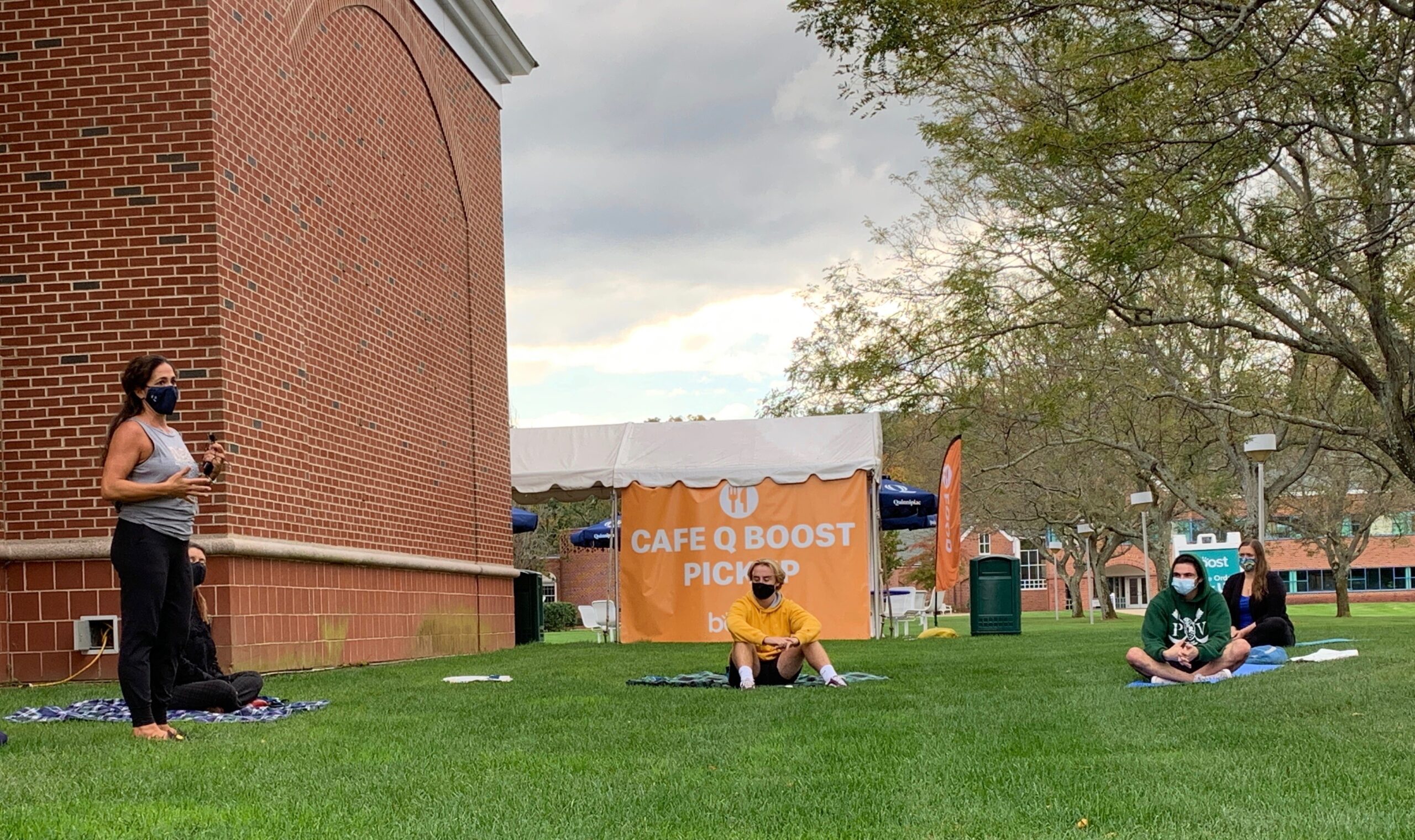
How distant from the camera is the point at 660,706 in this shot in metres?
9.21

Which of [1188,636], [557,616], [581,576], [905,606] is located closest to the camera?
[1188,636]

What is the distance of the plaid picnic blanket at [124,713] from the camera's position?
27.7ft

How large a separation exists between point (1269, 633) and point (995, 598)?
411 inches

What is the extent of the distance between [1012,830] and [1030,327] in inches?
734

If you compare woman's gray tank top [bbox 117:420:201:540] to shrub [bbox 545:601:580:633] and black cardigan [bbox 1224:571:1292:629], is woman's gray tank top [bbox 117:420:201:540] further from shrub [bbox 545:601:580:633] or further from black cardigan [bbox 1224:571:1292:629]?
shrub [bbox 545:601:580:633]

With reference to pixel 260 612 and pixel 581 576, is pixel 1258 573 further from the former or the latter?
pixel 581 576

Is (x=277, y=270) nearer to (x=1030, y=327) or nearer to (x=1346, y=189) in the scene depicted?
(x=1030, y=327)

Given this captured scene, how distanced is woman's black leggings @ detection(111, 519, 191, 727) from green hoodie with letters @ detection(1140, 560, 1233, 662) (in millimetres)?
7401

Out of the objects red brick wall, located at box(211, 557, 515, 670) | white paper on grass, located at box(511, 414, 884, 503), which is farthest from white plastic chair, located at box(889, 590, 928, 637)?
red brick wall, located at box(211, 557, 515, 670)

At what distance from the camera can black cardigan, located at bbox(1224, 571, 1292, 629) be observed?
15.3 meters

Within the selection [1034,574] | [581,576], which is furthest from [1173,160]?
[1034,574]

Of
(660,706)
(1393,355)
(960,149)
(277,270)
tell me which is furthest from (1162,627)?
(960,149)

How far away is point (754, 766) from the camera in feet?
19.9

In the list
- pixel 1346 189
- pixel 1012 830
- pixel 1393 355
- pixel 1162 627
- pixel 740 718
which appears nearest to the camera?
pixel 1012 830
